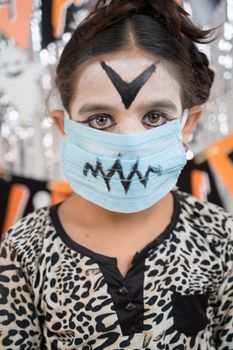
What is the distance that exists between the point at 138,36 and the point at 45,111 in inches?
25.3

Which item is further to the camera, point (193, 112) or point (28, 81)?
point (28, 81)

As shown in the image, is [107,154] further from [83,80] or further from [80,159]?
[83,80]

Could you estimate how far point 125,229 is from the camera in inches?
49.0

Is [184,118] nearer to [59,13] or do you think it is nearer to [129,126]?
[129,126]

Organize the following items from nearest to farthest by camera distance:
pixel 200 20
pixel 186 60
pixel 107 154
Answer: pixel 107 154 < pixel 186 60 < pixel 200 20

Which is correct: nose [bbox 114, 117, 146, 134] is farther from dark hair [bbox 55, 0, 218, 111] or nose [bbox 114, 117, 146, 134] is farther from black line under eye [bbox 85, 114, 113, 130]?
dark hair [bbox 55, 0, 218, 111]

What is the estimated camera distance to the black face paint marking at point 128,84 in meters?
1.10

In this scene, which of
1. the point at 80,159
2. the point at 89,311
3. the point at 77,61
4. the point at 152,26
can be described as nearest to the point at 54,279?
the point at 89,311

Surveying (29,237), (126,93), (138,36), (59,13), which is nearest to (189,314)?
(29,237)

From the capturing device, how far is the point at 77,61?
118cm

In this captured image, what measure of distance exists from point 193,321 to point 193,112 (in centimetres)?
54

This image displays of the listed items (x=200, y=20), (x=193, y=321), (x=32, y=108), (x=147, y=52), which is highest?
(x=147, y=52)

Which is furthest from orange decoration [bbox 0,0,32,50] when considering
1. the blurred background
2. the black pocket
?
the black pocket

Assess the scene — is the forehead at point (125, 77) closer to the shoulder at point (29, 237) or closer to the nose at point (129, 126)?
the nose at point (129, 126)
